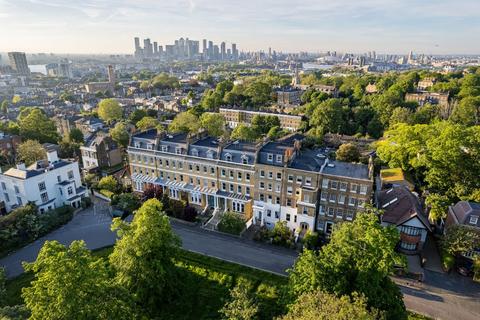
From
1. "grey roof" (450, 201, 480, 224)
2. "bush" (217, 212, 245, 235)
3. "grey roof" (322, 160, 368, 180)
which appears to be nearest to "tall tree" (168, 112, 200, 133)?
"bush" (217, 212, 245, 235)

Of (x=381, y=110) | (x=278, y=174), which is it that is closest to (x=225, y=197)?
(x=278, y=174)

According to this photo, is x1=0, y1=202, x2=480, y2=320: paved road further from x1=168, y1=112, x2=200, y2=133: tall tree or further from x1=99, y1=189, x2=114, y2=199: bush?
x1=168, y1=112, x2=200, y2=133: tall tree

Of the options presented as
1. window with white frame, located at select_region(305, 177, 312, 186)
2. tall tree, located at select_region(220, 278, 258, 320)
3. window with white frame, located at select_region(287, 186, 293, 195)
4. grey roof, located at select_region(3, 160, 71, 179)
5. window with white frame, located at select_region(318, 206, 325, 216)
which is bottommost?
window with white frame, located at select_region(318, 206, 325, 216)

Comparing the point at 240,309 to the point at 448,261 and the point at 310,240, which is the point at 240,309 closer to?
the point at 310,240

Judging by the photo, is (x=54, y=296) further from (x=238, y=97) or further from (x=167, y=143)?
(x=238, y=97)

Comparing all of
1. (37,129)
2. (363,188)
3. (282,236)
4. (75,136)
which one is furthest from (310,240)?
(37,129)
